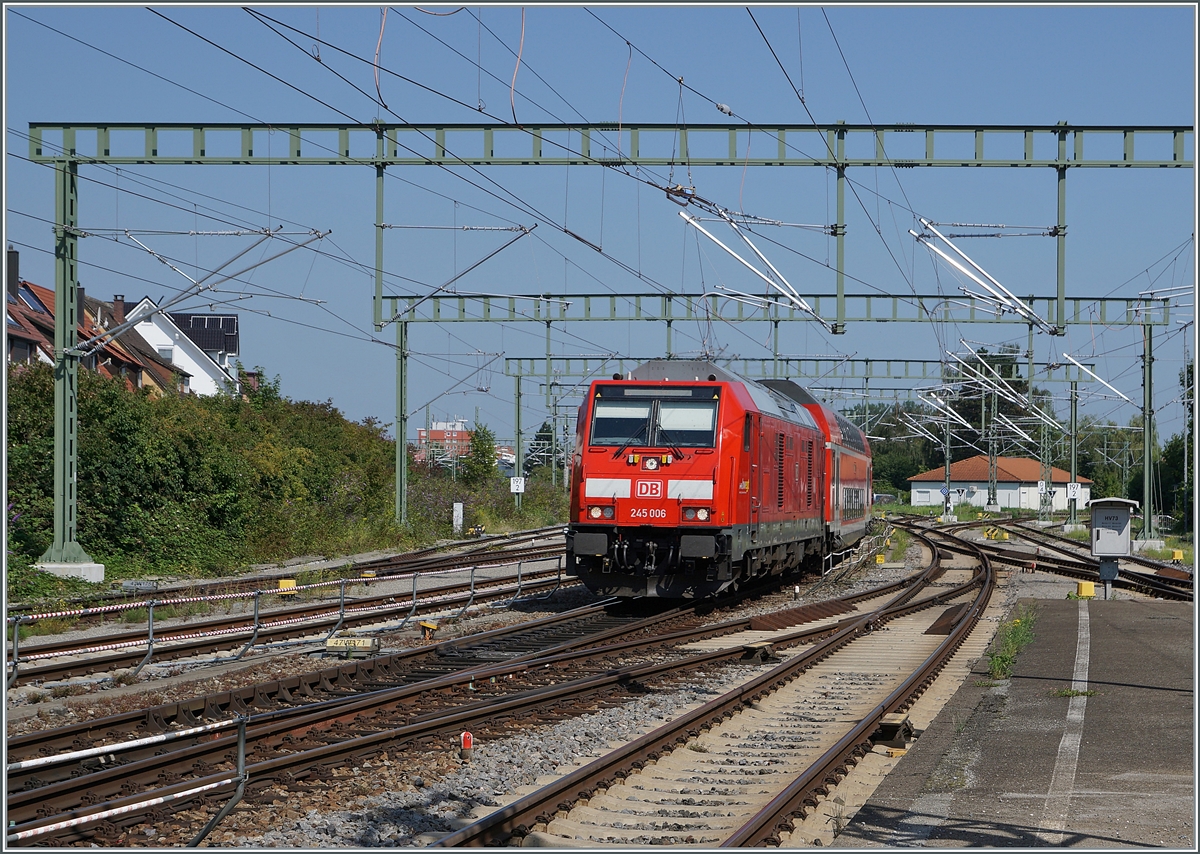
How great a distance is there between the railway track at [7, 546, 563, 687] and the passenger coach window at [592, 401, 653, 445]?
3584mm

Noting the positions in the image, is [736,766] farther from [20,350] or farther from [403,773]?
[20,350]

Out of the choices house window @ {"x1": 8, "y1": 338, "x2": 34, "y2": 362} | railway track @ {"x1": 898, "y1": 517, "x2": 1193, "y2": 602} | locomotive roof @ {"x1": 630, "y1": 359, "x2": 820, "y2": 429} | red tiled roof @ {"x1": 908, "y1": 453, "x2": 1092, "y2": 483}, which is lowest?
railway track @ {"x1": 898, "y1": 517, "x2": 1193, "y2": 602}

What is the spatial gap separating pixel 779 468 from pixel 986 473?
347 ft

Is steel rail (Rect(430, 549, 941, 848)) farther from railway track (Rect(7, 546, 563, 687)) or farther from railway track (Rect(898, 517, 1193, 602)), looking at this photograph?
railway track (Rect(898, 517, 1193, 602))

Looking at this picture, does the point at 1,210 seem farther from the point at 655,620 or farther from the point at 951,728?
the point at 655,620

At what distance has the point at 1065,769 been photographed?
9.11m

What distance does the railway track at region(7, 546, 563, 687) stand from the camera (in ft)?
45.4

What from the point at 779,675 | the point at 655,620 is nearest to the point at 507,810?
the point at 779,675

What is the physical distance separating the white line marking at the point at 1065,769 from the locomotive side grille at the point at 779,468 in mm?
7906

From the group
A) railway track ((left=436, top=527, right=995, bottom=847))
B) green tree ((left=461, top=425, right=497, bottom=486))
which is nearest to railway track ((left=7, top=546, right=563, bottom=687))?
railway track ((left=436, top=527, right=995, bottom=847))

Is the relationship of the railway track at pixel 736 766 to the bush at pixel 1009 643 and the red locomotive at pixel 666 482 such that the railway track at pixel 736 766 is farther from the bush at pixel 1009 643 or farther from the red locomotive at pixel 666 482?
the red locomotive at pixel 666 482

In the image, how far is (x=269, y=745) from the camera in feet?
31.4

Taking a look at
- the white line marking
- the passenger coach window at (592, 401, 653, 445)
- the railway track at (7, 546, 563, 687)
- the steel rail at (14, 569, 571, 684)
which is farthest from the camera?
the passenger coach window at (592, 401, 653, 445)

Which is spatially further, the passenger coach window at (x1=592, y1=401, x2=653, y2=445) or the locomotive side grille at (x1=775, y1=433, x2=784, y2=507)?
the locomotive side grille at (x1=775, y1=433, x2=784, y2=507)
